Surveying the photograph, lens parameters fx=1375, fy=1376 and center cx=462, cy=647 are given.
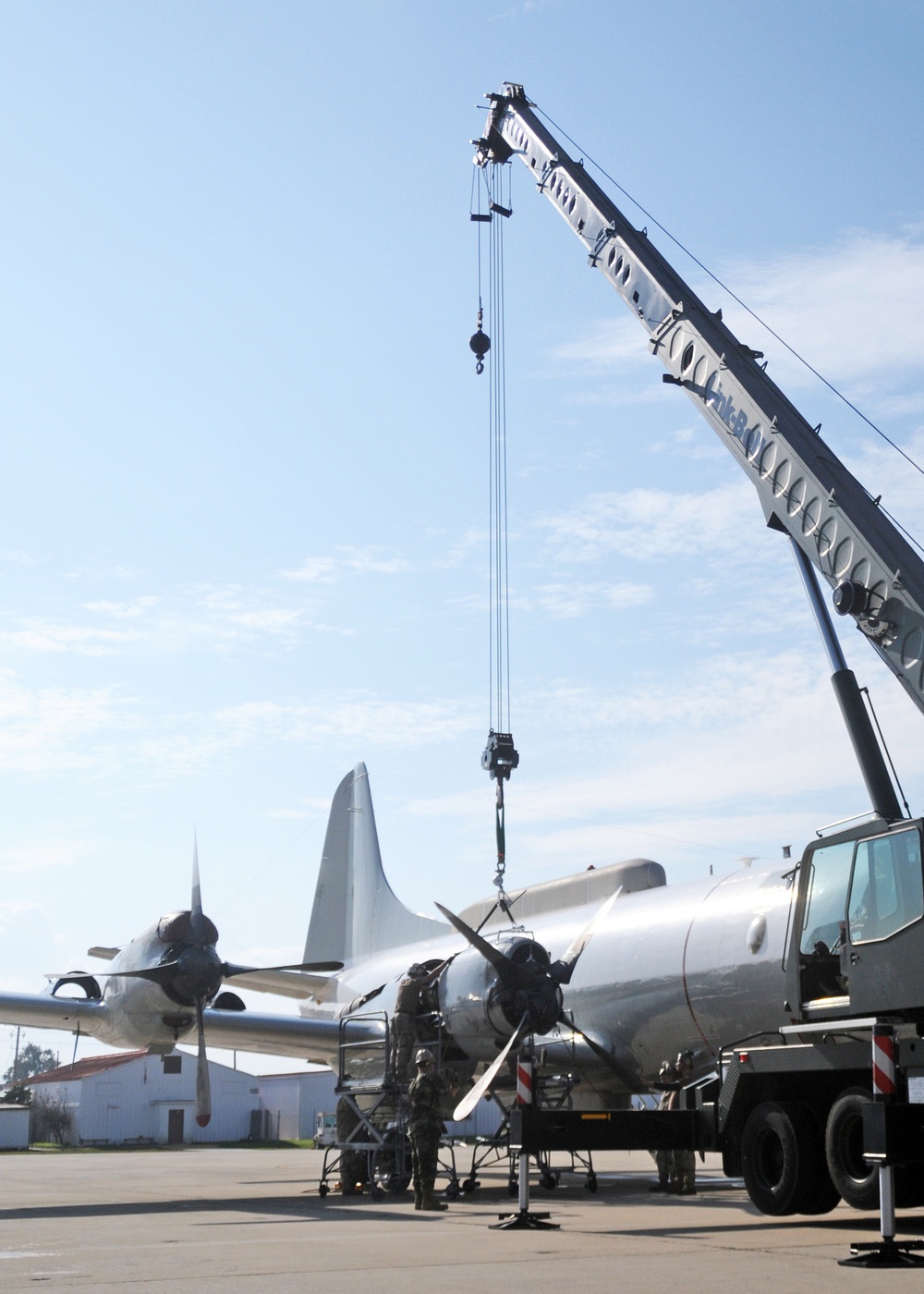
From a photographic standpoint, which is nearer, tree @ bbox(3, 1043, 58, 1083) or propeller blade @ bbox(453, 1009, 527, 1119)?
propeller blade @ bbox(453, 1009, 527, 1119)

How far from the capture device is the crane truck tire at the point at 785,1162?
1077 cm

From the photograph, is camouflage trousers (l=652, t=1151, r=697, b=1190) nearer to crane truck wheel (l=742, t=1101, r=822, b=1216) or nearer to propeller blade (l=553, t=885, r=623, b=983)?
propeller blade (l=553, t=885, r=623, b=983)

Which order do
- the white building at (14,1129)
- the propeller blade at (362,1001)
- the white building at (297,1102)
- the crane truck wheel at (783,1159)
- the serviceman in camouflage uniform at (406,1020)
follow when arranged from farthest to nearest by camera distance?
the white building at (297,1102), the white building at (14,1129), the propeller blade at (362,1001), the serviceman in camouflage uniform at (406,1020), the crane truck wheel at (783,1159)

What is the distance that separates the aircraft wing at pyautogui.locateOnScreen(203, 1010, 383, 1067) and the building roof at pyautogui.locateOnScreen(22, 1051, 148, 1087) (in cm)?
3899

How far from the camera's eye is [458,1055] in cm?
1731

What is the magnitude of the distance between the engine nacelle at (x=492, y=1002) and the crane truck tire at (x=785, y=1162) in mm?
5102

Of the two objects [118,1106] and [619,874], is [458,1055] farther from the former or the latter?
[118,1106]

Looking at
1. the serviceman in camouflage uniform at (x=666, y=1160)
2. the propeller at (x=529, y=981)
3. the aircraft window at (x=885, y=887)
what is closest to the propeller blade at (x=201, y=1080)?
the propeller at (x=529, y=981)

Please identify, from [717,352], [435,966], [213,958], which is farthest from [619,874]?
[717,352]

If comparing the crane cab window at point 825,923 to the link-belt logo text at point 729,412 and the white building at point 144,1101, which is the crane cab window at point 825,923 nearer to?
the link-belt logo text at point 729,412

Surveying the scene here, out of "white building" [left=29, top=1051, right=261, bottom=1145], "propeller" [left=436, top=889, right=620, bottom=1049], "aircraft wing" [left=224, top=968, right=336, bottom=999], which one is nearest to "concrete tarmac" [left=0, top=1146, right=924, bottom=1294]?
"propeller" [left=436, top=889, right=620, bottom=1049]

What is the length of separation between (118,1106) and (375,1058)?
44397mm

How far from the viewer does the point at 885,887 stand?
10.7 meters

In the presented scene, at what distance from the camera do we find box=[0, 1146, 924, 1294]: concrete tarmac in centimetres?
782
